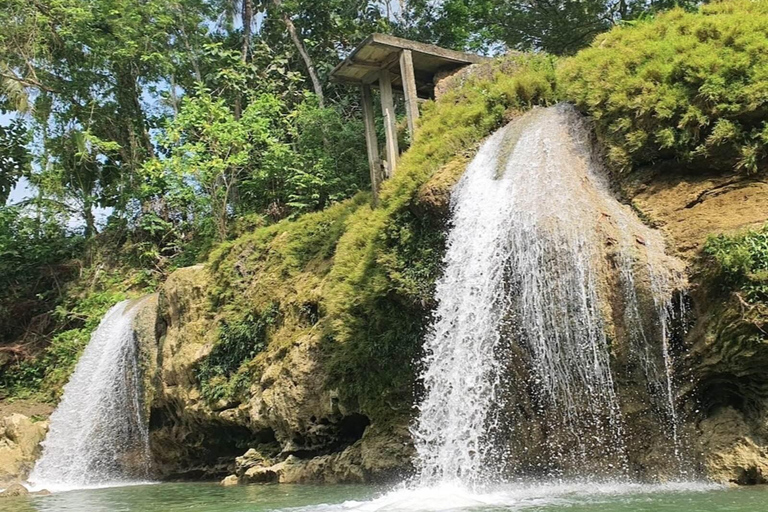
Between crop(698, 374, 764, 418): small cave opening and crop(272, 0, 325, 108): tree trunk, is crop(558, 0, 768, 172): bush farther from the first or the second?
crop(272, 0, 325, 108): tree trunk

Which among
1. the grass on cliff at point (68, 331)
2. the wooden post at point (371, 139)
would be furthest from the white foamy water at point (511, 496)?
the grass on cliff at point (68, 331)

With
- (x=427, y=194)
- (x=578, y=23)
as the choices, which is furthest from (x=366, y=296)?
(x=578, y=23)

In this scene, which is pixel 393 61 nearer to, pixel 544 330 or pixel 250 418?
pixel 250 418

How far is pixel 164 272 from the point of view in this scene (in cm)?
2170

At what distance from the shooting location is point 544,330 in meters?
8.27

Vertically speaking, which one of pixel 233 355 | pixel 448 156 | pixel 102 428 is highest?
pixel 448 156

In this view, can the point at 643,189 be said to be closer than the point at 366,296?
Yes

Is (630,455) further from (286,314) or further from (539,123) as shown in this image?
(286,314)

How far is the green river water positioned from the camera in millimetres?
6266

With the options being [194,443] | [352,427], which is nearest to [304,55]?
[194,443]

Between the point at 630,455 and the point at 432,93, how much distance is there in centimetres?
1035

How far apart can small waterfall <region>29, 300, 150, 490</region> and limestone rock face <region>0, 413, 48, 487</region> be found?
0.66 feet

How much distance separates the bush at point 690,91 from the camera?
845 cm

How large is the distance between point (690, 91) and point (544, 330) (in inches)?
→ 140
